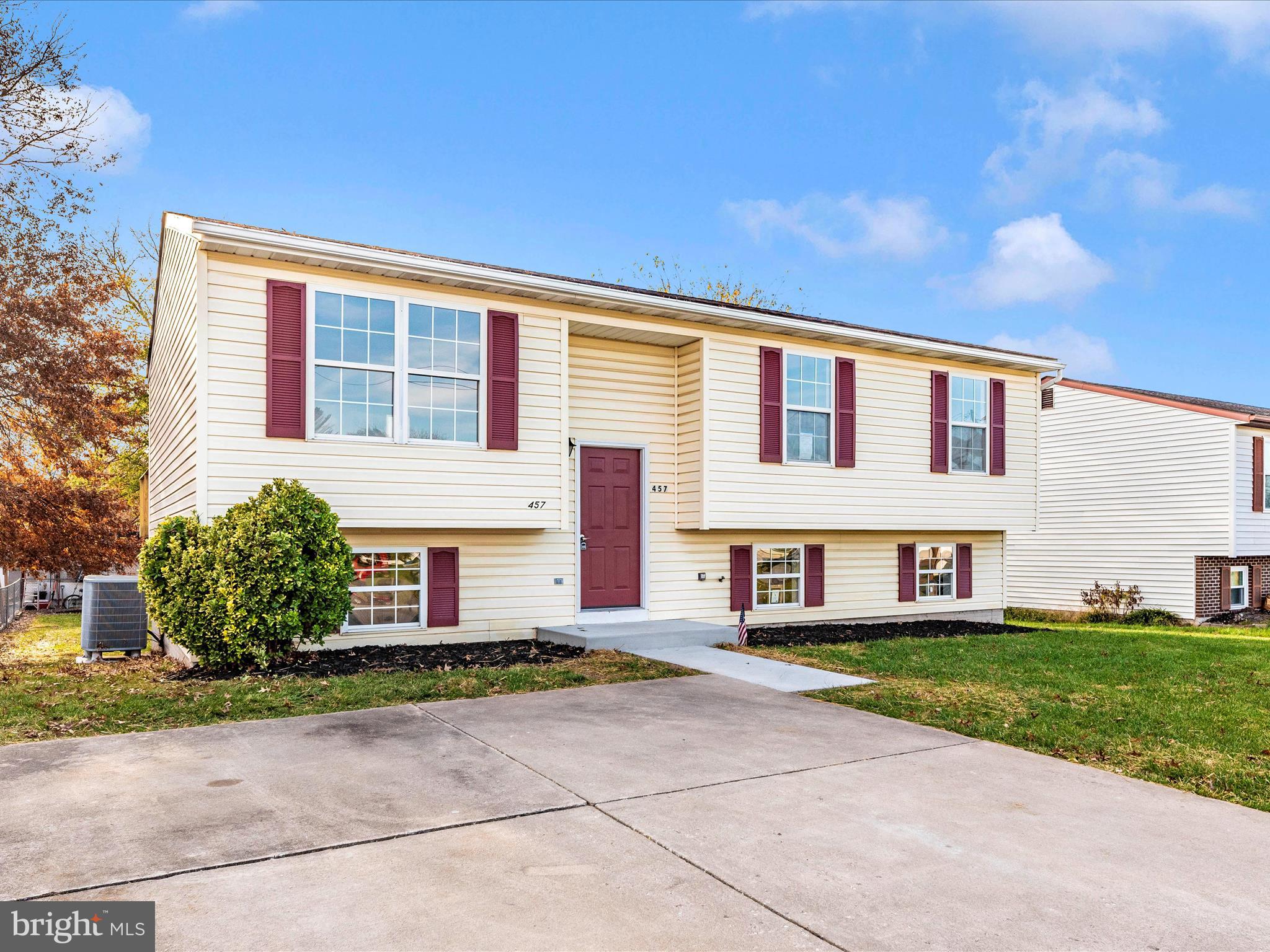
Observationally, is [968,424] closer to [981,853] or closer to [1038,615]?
[981,853]

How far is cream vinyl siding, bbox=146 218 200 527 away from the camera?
9438mm

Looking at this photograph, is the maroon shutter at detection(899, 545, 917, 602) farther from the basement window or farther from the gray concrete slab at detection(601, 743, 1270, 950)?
the gray concrete slab at detection(601, 743, 1270, 950)

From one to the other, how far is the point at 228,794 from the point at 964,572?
1304cm

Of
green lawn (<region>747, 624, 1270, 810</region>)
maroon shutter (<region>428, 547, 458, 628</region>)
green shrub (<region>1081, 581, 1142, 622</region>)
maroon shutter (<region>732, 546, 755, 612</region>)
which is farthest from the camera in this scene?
green shrub (<region>1081, 581, 1142, 622</region>)

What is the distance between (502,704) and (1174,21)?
88.4ft

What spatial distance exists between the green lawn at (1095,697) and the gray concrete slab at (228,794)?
145 inches

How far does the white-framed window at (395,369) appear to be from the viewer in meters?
9.40

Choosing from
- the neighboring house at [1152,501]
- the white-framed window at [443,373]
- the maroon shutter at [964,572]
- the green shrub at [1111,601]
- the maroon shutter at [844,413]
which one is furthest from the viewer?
the green shrub at [1111,601]

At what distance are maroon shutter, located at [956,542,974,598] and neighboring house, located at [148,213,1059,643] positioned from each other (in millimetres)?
37

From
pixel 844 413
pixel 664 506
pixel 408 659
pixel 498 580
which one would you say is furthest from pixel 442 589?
pixel 844 413

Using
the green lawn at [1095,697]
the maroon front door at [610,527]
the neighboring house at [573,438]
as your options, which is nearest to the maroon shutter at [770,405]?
the neighboring house at [573,438]

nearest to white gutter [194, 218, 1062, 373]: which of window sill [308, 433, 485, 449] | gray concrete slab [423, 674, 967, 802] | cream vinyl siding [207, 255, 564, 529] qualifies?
cream vinyl siding [207, 255, 564, 529]

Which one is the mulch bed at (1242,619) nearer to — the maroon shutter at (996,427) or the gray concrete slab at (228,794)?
the maroon shutter at (996,427)

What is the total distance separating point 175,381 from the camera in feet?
37.2
